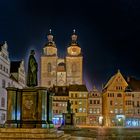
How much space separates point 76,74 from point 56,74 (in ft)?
25.5

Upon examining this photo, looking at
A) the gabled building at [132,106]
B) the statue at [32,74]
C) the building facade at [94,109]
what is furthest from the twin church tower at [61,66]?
the statue at [32,74]

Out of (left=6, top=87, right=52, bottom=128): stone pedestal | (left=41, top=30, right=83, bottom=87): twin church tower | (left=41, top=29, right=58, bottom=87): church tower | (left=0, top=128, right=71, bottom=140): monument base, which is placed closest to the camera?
(left=0, top=128, right=71, bottom=140): monument base

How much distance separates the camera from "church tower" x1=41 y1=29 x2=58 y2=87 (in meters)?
139

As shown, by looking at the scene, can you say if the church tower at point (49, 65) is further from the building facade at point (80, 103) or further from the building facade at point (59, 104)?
the building facade at point (80, 103)

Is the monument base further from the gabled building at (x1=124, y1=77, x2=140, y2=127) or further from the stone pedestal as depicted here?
the gabled building at (x1=124, y1=77, x2=140, y2=127)

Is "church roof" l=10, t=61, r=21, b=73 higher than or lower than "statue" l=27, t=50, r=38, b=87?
higher

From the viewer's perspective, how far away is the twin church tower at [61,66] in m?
139

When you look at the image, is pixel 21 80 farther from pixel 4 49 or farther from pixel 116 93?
pixel 116 93

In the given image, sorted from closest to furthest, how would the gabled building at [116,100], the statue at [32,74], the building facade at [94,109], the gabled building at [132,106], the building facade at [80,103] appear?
1. the statue at [32,74]
2. the gabled building at [132,106]
3. the gabled building at [116,100]
4. the building facade at [80,103]
5. the building facade at [94,109]

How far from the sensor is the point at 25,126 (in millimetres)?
23812

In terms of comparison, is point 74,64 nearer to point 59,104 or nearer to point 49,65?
point 49,65

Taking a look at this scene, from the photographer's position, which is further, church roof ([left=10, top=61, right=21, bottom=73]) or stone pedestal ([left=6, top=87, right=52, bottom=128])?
church roof ([left=10, top=61, right=21, bottom=73])

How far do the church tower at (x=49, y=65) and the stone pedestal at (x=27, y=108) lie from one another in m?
112

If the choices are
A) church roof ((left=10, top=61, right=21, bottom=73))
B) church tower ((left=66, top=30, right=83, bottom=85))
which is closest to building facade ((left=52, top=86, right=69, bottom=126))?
church tower ((left=66, top=30, right=83, bottom=85))
